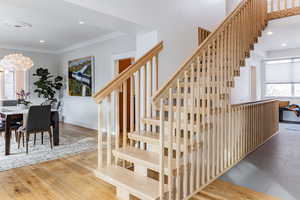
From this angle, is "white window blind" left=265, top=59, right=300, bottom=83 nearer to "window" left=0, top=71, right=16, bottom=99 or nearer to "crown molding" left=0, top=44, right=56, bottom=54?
"crown molding" left=0, top=44, right=56, bottom=54

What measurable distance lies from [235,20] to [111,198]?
2.82 m

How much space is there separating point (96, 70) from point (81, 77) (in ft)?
2.45

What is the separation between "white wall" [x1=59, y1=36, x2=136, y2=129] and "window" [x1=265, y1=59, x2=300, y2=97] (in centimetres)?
657

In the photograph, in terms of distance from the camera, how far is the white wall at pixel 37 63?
697cm

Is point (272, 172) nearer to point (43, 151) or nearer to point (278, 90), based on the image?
point (43, 151)

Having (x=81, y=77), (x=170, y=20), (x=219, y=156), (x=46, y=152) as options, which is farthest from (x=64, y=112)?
(x=219, y=156)

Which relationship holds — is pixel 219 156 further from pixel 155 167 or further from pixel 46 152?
A: pixel 46 152

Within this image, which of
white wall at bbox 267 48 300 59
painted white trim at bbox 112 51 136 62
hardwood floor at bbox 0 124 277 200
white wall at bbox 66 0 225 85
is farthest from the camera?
white wall at bbox 267 48 300 59

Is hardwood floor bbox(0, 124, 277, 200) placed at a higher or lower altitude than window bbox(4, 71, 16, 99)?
lower

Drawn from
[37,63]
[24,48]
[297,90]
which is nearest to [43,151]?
[37,63]

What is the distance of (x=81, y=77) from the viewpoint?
6426mm

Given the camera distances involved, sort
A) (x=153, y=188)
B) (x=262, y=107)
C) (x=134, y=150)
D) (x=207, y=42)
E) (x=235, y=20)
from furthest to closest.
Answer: (x=262, y=107) < (x=235, y=20) < (x=134, y=150) < (x=207, y=42) < (x=153, y=188)

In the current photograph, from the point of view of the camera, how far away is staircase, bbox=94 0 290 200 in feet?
6.77

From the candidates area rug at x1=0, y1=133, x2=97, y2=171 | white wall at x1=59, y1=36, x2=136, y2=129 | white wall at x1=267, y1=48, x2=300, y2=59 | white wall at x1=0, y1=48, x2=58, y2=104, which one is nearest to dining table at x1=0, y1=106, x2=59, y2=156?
area rug at x1=0, y1=133, x2=97, y2=171
